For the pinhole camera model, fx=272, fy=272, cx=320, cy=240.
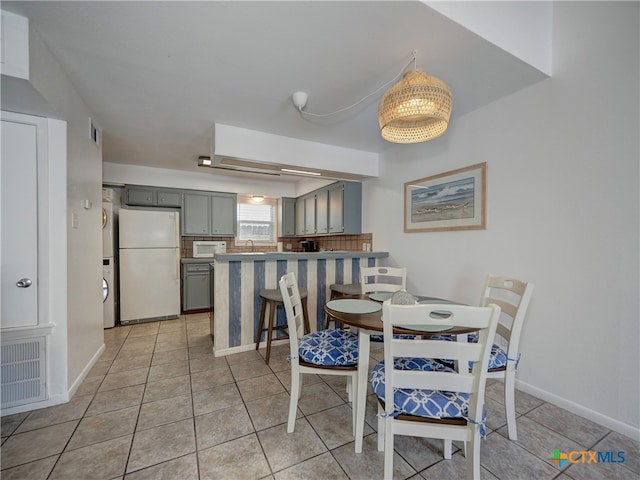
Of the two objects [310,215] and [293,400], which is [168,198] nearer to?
[310,215]

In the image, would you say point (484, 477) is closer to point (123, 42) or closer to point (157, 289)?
point (123, 42)

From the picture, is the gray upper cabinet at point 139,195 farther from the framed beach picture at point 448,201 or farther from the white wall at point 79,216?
the framed beach picture at point 448,201

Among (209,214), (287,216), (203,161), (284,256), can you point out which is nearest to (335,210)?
(284,256)

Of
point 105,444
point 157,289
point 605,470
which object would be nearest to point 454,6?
point 605,470

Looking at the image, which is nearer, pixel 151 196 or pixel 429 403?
pixel 429 403

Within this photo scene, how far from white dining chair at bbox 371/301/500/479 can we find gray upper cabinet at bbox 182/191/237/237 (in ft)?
14.0

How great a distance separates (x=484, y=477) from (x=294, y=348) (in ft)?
3.77

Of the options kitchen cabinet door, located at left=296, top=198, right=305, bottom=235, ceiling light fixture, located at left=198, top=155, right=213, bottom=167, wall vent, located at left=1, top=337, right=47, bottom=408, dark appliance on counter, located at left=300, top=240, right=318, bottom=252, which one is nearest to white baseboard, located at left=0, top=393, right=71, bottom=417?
wall vent, located at left=1, top=337, right=47, bottom=408

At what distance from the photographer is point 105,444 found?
5.19 ft

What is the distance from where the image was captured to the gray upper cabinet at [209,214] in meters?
4.67

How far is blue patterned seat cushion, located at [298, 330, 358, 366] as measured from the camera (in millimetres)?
1647

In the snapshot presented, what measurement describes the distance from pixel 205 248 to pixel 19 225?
2987mm

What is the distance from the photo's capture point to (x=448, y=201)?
2738 millimetres

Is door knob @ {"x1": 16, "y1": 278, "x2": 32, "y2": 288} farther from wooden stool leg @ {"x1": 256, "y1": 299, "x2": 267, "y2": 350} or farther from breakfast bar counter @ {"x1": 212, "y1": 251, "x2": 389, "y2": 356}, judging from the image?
wooden stool leg @ {"x1": 256, "y1": 299, "x2": 267, "y2": 350}
